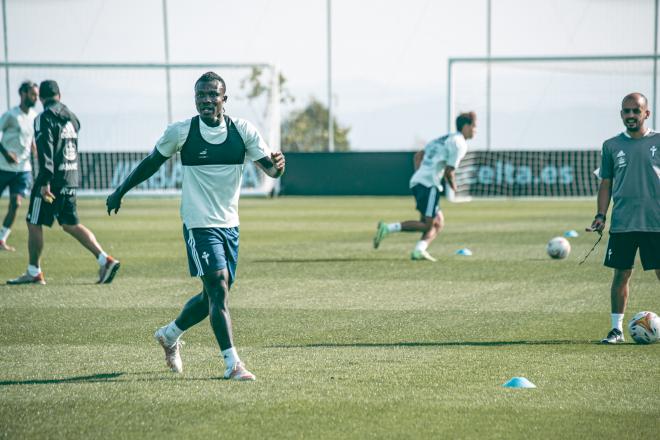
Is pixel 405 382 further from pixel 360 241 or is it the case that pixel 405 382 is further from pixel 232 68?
pixel 232 68

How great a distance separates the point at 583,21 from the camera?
3862 centimetres

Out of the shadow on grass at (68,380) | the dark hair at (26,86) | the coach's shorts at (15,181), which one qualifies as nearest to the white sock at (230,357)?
the shadow on grass at (68,380)

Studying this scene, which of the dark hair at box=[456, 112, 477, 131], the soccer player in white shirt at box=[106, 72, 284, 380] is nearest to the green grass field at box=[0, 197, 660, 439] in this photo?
the soccer player in white shirt at box=[106, 72, 284, 380]

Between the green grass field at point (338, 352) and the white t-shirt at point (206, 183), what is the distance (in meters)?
1.10

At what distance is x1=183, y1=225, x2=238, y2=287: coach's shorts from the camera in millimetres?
6746

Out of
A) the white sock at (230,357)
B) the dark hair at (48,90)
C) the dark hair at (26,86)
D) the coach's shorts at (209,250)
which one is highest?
the dark hair at (26,86)

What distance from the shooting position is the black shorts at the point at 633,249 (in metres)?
8.25

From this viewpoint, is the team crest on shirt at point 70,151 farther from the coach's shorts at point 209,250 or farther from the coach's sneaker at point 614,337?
the coach's sneaker at point 614,337

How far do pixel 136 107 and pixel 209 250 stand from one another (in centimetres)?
3009

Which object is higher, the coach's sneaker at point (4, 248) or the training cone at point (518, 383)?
the training cone at point (518, 383)

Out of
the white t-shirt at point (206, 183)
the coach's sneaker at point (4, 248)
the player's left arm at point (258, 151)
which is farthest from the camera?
the coach's sneaker at point (4, 248)

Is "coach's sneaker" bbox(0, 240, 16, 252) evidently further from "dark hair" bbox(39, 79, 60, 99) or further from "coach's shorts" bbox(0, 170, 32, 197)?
"dark hair" bbox(39, 79, 60, 99)

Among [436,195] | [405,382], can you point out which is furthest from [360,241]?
[405,382]

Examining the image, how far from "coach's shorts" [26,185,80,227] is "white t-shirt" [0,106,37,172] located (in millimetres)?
3664
